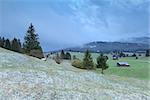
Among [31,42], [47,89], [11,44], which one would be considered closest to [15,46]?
[11,44]

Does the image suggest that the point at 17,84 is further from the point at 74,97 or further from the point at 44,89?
the point at 74,97

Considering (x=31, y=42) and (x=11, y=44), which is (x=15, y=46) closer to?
(x=11, y=44)

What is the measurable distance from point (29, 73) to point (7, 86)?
629 cm

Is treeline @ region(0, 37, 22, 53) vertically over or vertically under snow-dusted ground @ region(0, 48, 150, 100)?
over

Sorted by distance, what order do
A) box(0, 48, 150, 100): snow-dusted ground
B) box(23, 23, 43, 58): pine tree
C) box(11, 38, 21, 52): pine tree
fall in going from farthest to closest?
box(11, 38, 21, 52): pine tree → box(23, 23, 43, 58): pine tree → box(0, 48, 150, 100): snow-dusted ground

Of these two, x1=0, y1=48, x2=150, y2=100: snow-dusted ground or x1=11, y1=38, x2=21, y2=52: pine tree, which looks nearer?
x1=0, y1=48, x2=150, y2=100: snow-dusted ground

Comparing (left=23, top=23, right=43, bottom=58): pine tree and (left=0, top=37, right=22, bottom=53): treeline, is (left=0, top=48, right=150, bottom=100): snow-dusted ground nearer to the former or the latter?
(left=23, top=23, right=43, bottom=58): pine tree

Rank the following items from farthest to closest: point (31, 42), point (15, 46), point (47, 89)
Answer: point (15, 46) < point (31, 42) < point (47, 89)

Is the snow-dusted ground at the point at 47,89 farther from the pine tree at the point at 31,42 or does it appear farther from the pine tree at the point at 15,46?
the pine tree at the point at 15,46

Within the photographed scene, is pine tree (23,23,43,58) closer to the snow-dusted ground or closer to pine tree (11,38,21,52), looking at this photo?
pine tree (11,38,21,52)

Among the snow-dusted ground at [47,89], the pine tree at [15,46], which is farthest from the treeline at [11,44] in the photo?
the snow-dusted ground at [47,89]

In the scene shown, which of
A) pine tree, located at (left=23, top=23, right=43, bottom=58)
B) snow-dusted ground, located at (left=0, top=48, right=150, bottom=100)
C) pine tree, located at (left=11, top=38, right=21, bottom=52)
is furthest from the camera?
pine tree, located at (left=11, top=38, right=21, bottom=52)

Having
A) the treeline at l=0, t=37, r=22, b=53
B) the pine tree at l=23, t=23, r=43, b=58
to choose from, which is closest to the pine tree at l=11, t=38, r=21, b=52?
the treeline at l=0, t=37, r=22, b=53

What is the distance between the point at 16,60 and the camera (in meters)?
49.5
